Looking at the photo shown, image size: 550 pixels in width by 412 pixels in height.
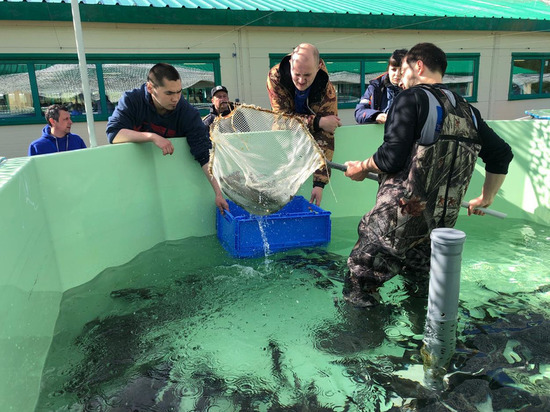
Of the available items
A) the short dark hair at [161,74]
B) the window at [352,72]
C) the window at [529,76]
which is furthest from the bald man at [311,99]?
the window at [529,76]

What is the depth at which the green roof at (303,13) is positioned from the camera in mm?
6988

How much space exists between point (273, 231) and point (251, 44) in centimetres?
589

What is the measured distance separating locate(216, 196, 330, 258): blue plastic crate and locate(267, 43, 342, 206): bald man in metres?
0.49

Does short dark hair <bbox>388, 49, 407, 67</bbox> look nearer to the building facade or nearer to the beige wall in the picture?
the building facade

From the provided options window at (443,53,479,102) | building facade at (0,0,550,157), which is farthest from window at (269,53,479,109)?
window at (443,53,479,102)

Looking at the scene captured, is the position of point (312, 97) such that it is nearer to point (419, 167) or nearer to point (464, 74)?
point (419, 167)

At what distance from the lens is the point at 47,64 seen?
7430 mm

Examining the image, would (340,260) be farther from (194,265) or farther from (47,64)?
(47,64)

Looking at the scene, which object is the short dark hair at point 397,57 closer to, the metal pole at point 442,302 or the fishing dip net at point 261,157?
the fishing dip net at point 261,157

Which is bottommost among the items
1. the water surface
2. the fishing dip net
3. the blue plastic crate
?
the water surface

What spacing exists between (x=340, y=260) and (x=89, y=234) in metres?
2.23

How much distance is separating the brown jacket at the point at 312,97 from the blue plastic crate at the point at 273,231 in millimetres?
682

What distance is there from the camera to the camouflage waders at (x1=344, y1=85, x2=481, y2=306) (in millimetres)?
2324

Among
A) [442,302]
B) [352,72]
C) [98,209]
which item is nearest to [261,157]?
[98,209]
